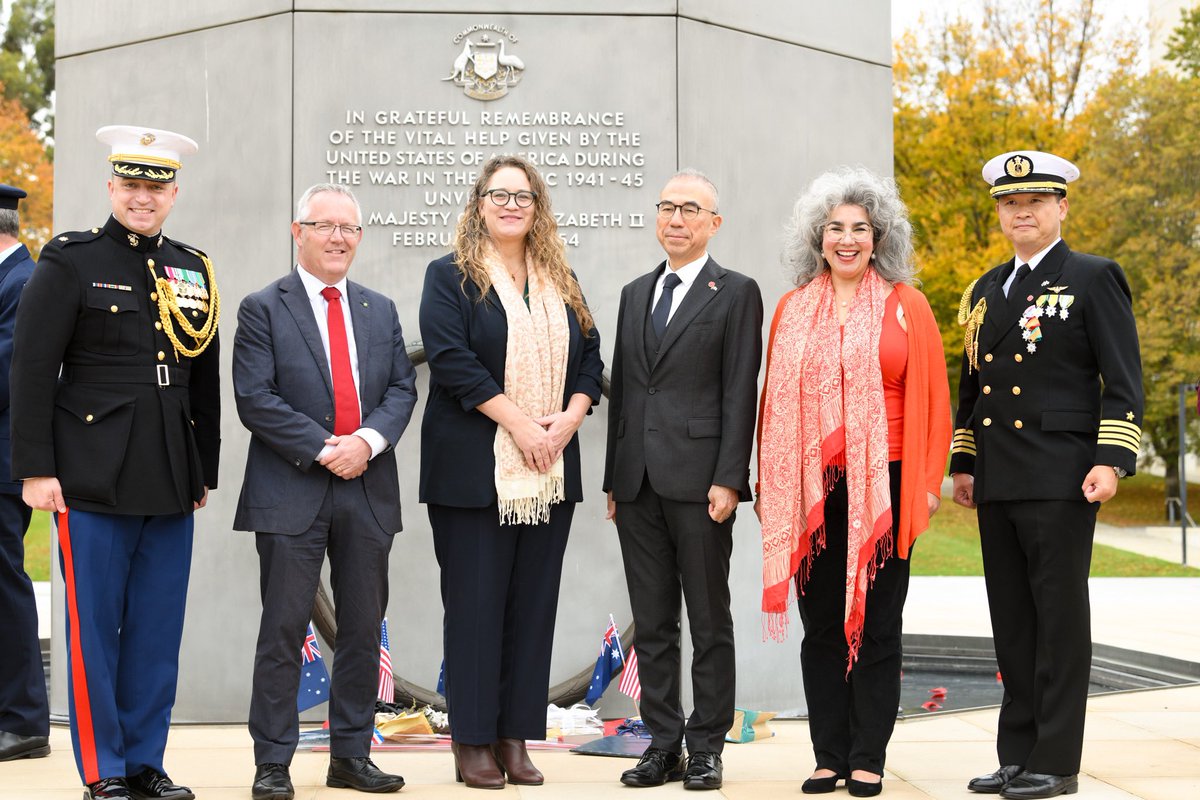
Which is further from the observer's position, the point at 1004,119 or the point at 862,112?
the point at 1004,119

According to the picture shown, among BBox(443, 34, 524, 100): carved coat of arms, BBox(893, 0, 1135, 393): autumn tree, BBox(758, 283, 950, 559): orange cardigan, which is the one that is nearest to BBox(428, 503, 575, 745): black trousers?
BBox(758, 283, 950, 559): orange cardigan

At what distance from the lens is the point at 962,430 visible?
4.98m

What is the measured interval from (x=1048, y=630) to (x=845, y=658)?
0.67m

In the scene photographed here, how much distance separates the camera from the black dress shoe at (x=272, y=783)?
4410 millimetres

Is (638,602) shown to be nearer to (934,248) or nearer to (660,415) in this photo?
(660,415)

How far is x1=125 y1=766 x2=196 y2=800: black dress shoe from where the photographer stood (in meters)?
4.43

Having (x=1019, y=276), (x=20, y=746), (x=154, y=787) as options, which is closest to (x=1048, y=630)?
Answer: (x=1019, y=276)

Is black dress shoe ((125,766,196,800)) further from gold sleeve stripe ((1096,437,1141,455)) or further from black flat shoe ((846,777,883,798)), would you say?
gold sleeve stripe ((1096,437,1141,455))

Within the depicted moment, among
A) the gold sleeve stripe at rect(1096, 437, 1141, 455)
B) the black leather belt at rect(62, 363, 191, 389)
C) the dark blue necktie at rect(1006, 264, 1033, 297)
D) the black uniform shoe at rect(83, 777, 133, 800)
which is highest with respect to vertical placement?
the dark blue necktie at rect(1006, 264, 1033, 297)

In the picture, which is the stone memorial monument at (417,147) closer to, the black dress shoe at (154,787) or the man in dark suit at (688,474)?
the man in dark suit at (688,474)

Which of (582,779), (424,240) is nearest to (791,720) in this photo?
(582,779)

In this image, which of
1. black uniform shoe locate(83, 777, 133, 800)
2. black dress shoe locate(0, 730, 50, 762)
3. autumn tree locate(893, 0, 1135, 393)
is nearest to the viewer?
black uniform shoe locate(83, 777, 133, 800)

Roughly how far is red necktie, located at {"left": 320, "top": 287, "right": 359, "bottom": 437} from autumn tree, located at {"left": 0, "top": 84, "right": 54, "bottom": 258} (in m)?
22.4

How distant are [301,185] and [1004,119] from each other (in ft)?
63.8
